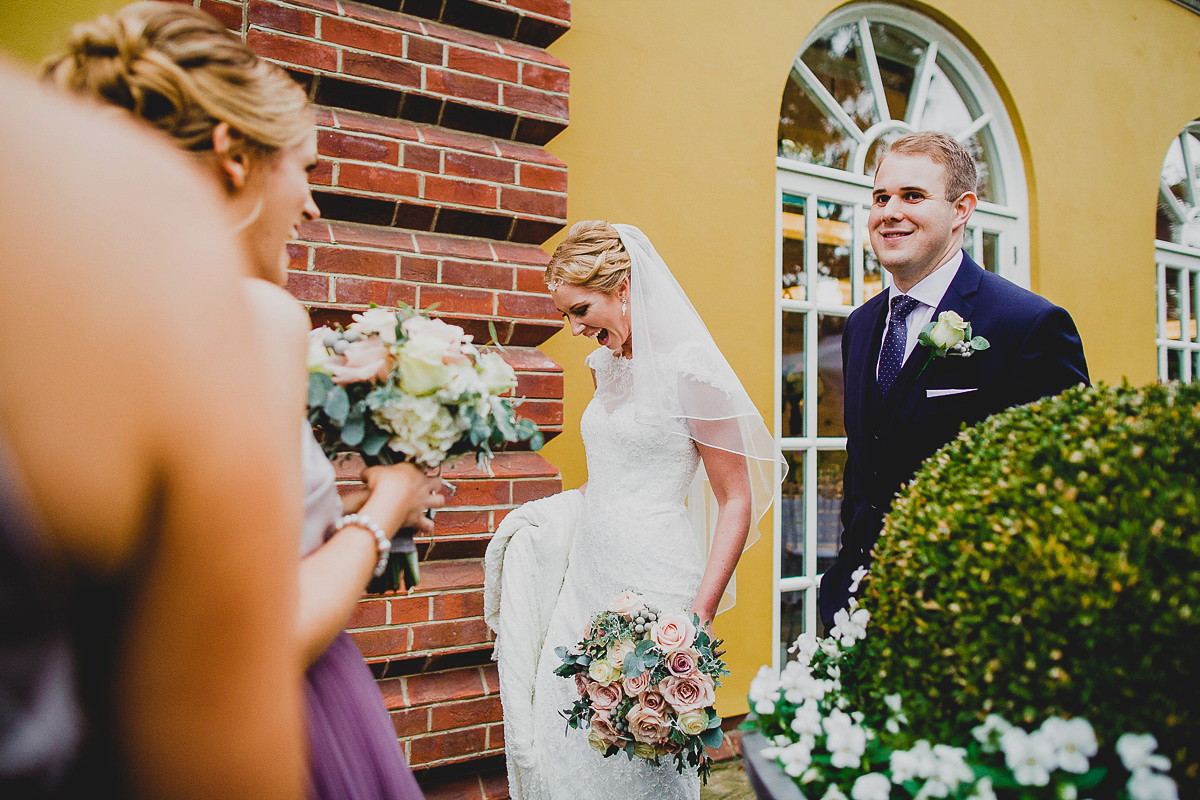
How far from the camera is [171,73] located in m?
0.95

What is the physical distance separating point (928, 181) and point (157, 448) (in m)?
2.48

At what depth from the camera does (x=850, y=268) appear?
419cm

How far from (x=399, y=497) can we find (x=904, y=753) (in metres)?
0.91

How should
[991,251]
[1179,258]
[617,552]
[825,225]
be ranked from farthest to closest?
[1179,258]
[991,251]
[825,225]
[617,552]

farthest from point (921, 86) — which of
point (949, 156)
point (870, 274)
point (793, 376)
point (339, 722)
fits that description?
point (339, 722)

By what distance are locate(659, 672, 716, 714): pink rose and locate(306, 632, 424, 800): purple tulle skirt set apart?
2.41ft

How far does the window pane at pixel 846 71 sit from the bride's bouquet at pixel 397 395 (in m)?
3.67

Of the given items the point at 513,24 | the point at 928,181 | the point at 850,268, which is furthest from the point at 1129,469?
the point at 850,268

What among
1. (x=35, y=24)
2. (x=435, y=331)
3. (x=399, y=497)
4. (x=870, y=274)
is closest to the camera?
(x=399, y=497)

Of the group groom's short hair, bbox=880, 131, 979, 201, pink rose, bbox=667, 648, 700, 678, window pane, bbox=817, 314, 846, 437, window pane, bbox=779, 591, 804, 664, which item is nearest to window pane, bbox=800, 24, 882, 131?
window pane, bbox=817, 314, 846, 437

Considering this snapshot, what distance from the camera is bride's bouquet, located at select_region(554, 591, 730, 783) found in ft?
5.94

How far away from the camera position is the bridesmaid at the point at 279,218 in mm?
952

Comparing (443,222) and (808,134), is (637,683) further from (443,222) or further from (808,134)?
(808,134)

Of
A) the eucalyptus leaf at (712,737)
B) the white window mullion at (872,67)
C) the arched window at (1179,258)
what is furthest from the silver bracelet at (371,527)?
the arched window at (1179,258)
